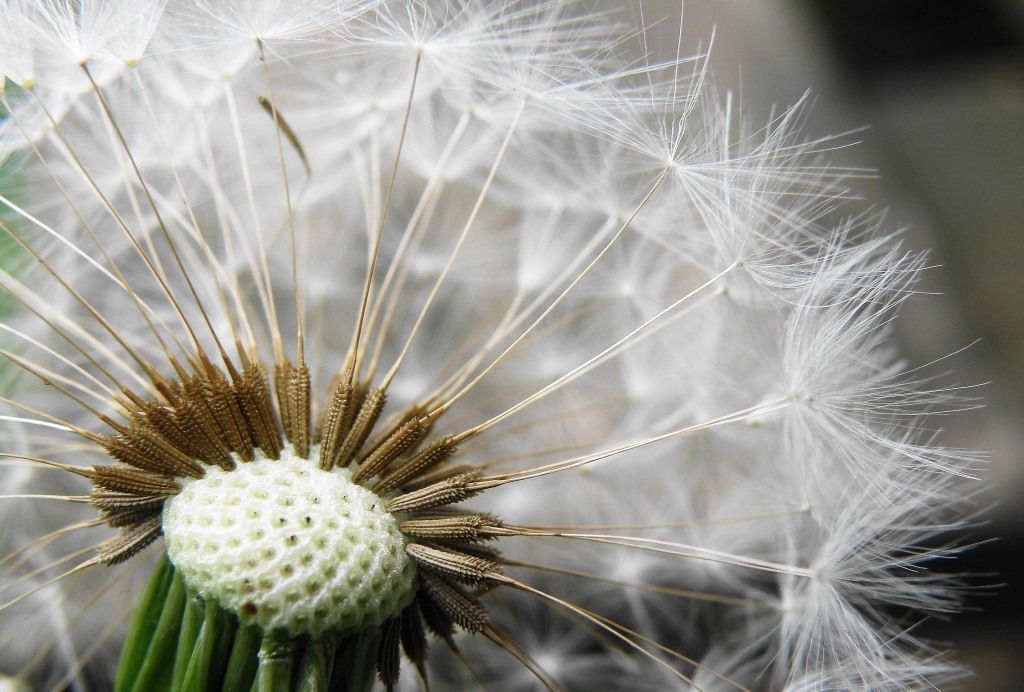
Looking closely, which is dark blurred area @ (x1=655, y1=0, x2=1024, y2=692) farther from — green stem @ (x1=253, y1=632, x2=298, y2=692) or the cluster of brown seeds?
green stem @ (x1=253, y1=632, x2=298, y2=692)

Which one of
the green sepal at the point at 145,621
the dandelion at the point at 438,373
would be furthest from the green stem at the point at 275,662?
the green sepal at the point at 145,621

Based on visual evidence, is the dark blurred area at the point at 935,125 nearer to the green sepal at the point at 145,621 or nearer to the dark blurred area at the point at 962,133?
the dark blurred area at the point at 962,133

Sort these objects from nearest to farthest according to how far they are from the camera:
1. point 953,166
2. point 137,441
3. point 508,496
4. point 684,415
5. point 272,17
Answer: point 137,441 < point 272,17 < point 684,415 < point 508,496 < point 953,166

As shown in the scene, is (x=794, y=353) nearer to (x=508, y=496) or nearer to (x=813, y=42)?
(x=508, y=496)

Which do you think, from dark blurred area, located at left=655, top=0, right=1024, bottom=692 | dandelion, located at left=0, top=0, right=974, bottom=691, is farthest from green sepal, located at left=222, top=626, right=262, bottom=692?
dark blurred area, located at left=655, top=0, right=1024, bottom=692

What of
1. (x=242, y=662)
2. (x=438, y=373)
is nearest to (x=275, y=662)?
(x=242, y=662)

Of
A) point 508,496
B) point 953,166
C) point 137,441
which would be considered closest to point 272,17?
point 137,441
